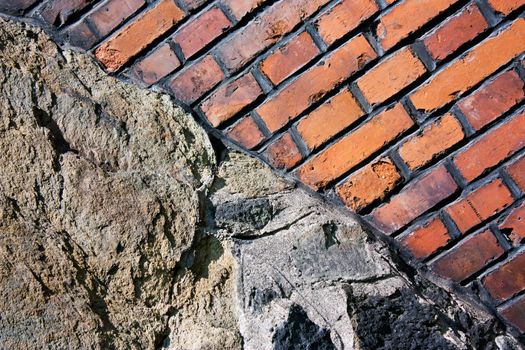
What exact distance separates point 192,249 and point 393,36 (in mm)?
735

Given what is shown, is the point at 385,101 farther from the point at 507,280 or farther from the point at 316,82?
the point at 507,280

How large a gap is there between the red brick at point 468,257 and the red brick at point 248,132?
1.81 ft

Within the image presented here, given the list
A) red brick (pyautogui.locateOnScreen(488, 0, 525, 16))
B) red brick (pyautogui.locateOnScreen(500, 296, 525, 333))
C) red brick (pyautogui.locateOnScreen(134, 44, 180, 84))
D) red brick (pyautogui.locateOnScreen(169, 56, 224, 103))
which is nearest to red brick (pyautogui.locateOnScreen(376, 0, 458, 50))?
red brick (pyautogui.locateOnScreen(488, 0, 525, 16))

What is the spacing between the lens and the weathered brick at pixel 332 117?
66.5 inches

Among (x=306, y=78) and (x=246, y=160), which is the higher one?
(x=306, y=78)

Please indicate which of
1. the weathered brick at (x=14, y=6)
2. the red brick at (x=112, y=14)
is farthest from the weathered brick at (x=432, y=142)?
the weathered brick at (x=14, y=6)

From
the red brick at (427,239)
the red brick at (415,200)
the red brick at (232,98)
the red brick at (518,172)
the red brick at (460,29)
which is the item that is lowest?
the red brick at (427,239)

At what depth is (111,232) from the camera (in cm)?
153

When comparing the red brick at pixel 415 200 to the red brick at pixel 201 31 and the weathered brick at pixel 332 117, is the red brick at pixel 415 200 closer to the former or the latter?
the weathered brick at pixel 332 117

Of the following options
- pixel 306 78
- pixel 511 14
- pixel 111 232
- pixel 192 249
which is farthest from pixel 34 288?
pixel 511 14

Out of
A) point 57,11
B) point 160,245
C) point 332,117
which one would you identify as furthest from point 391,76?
point 57,11

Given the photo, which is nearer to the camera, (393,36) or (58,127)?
(58,127)

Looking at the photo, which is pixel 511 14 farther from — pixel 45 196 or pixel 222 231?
pixel 45 196

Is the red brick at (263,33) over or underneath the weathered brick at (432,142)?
over
